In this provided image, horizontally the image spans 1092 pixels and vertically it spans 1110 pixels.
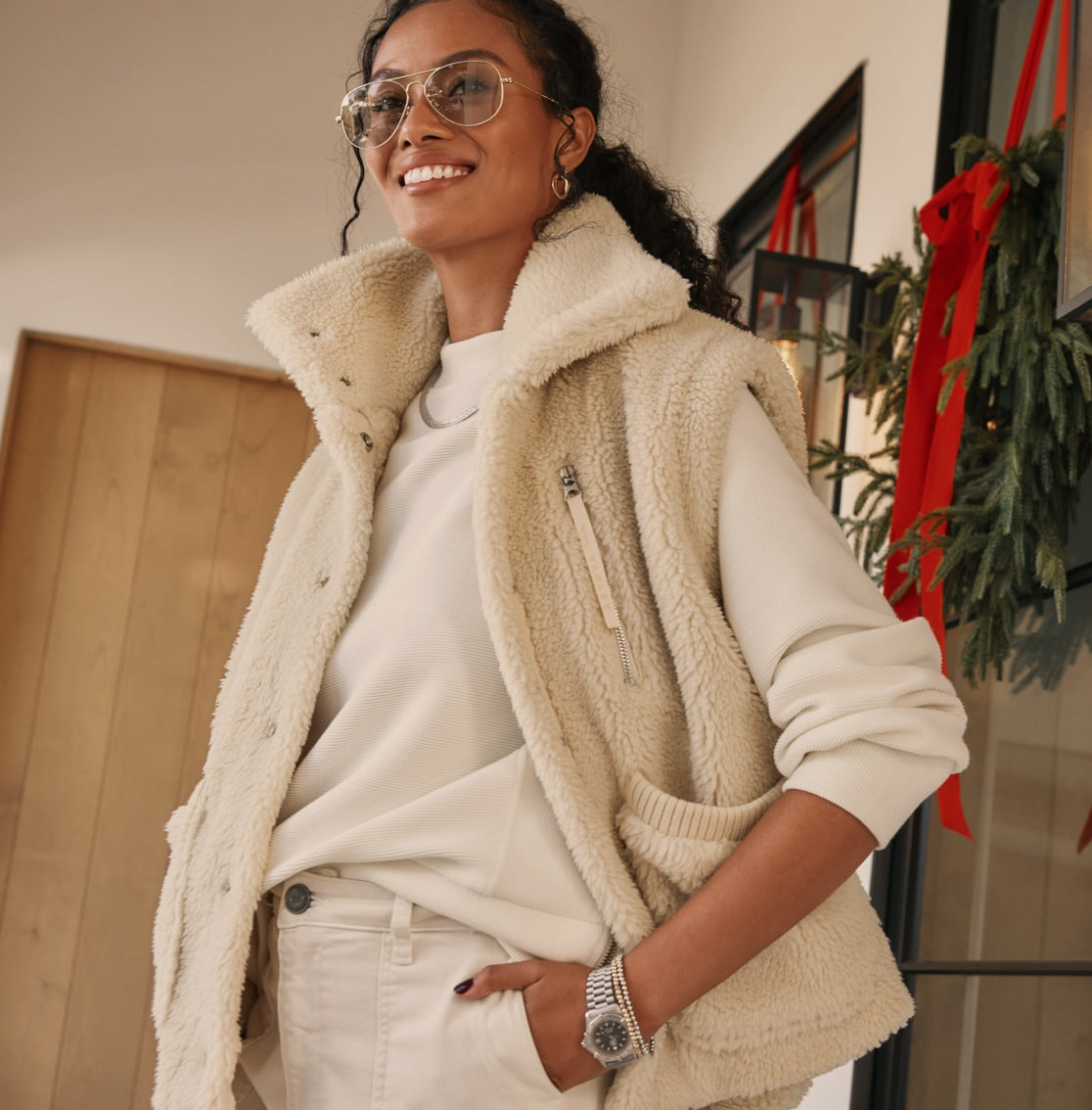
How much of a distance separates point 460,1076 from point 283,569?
1.56 feet

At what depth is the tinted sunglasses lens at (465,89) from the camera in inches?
40.5

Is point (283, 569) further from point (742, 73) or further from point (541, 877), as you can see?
point (742, 73)

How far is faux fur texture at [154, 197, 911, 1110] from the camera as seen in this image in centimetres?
79

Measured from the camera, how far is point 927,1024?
5.55 ft

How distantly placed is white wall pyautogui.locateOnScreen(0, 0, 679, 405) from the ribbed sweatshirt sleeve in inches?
91.3

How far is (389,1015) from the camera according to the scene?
2.65 feet

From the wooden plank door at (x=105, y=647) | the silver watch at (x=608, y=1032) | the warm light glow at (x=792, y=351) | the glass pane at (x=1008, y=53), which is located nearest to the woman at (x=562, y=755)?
the silver watch at (x=608, y=1032)

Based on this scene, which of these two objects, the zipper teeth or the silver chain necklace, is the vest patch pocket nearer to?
the zipper teeth

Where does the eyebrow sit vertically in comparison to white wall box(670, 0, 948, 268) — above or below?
below

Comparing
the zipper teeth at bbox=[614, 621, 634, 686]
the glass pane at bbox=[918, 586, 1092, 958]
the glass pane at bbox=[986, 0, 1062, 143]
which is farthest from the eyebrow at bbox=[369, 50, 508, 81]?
the glass pane at bbox=[986, 0, 1062, 143]

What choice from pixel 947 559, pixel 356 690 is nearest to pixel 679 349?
pixel 356 690

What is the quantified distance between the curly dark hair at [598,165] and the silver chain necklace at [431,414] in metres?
0.21

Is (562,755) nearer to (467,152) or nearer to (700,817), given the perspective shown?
(700,817)

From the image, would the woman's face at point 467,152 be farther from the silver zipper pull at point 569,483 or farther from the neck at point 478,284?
the silver zipper pull at point 569,483
